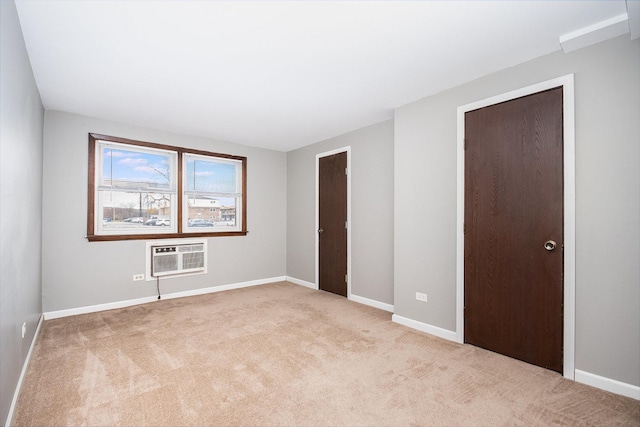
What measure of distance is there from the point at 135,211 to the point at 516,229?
4.64m

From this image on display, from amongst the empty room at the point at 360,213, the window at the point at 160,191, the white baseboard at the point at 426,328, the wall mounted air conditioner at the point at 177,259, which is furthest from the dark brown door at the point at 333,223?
the wall mounted air conditioner at the point at 177,259

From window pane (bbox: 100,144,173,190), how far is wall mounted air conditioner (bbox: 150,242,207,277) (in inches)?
36.2

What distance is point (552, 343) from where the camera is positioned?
236cm

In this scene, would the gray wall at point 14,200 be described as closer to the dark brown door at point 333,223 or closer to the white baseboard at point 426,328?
the white baseboard at point 426,328

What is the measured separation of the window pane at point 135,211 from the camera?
4.05 metres

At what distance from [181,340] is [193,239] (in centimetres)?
202

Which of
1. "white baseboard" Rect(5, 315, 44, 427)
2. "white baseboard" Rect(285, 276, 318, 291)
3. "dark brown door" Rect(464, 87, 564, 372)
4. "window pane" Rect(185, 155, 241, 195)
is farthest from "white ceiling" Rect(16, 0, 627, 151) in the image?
"white baseboard" Rect(285, 276, 318, 291)

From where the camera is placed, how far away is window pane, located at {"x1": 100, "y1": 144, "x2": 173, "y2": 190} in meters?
4.07

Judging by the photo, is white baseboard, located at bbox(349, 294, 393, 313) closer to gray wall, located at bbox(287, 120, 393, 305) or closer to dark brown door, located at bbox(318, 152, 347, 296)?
gray wall, located at bbox(287, 120, 393, 305)

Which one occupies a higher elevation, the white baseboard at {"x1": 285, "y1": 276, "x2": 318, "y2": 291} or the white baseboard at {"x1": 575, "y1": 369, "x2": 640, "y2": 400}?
the white baseboard at {"x1": 575, "y1": 369, "x2": 640, "y2": 400}

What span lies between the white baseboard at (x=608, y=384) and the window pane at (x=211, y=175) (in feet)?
15.9

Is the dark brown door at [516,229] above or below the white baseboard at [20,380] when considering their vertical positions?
above

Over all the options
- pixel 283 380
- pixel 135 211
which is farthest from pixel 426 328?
pixel 135 211

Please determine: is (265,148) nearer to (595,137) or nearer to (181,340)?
(181,340)
